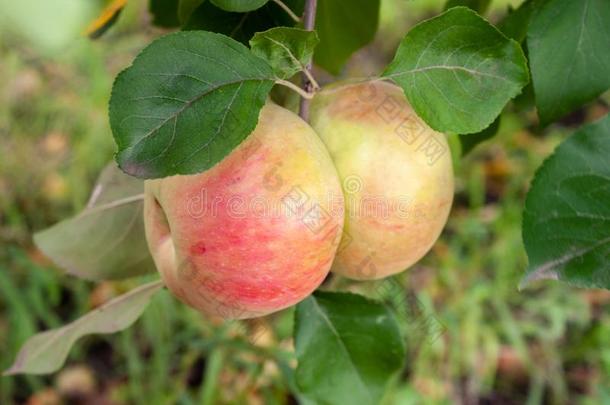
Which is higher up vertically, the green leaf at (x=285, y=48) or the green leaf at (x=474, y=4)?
the green leaf at (x=285, y=48)

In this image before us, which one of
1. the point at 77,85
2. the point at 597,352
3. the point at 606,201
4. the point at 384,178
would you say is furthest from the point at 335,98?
the point at 77,85

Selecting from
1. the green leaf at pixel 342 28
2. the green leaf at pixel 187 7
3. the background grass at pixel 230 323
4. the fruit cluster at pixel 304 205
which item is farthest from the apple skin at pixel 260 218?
the background grass at pixel 230 323

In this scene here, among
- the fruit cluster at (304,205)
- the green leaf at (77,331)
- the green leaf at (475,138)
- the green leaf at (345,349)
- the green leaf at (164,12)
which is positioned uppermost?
the green leaf at (164,12)

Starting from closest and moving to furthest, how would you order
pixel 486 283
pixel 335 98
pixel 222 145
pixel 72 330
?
pixel 222 145 → pixel 335 98 → pixel 72 330 → pixel 486 283

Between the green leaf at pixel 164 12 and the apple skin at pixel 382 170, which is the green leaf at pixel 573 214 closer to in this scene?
the apple skin at pixel 382 170

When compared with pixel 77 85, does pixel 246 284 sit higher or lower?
higher

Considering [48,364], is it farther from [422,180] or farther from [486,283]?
[486,283]
